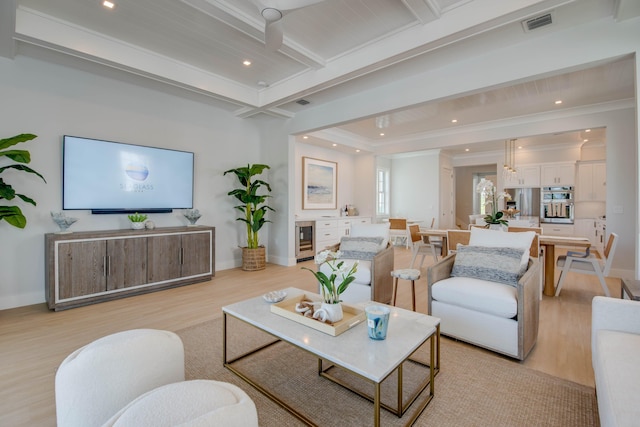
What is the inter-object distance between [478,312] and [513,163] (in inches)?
286

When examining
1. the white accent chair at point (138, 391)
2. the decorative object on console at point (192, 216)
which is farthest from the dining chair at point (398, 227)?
the white accent chair at point (138, 391)

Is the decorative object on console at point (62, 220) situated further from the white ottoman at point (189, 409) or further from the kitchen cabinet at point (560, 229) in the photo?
the kitchen cabinet at point (560, 229)

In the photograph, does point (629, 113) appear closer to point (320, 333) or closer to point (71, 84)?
point (320, 333)

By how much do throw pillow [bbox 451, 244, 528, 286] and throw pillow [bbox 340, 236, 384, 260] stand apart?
94cm

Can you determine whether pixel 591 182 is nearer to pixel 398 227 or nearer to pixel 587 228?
pixel 587 228

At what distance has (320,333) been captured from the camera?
1.74 meters

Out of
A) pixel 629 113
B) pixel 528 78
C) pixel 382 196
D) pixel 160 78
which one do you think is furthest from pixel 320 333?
pixel 382 196

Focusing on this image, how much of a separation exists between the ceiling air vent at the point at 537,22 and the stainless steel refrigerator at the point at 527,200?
20.4ft

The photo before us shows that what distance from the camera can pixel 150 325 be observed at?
2.91 m

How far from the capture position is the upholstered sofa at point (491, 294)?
2229 millimetres

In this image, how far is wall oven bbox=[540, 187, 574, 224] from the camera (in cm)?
726

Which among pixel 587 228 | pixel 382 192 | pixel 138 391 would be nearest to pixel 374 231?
pixel 138 391

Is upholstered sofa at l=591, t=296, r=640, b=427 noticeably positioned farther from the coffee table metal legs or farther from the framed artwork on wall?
the framed artwork on wall

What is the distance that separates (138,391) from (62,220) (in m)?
3.02
